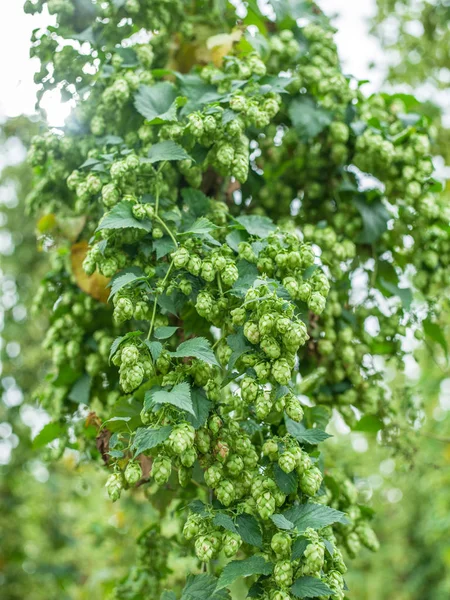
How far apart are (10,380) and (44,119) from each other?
8.95 ft

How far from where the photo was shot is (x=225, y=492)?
1180 mm

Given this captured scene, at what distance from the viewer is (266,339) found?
117cm

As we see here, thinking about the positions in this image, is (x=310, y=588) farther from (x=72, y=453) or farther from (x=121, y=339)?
(x=72, y=453)

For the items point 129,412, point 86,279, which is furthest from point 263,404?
point 86,279

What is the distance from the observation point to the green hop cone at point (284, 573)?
1112 mm

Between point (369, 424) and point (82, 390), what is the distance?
32.9 inches

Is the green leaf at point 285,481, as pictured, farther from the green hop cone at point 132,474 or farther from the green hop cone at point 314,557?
the green hop cone at point 132,474

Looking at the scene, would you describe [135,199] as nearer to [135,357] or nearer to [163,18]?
[135,357]

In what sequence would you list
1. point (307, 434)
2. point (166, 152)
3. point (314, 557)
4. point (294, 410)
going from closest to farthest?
point (314, 557)
point (294, 410)
point (307, 434)
point (166, 152)

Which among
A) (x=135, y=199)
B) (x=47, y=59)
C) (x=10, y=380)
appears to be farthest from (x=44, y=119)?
(x=10, y=380)

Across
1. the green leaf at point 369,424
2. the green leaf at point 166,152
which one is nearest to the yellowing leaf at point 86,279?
the green leaf at point 166,152

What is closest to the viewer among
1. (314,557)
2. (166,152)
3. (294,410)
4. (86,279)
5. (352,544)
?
(314,557)

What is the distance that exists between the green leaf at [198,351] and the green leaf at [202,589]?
1.50 ft

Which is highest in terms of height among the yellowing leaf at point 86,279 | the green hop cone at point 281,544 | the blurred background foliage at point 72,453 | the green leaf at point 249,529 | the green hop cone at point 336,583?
the green hop cone at point 281,544
